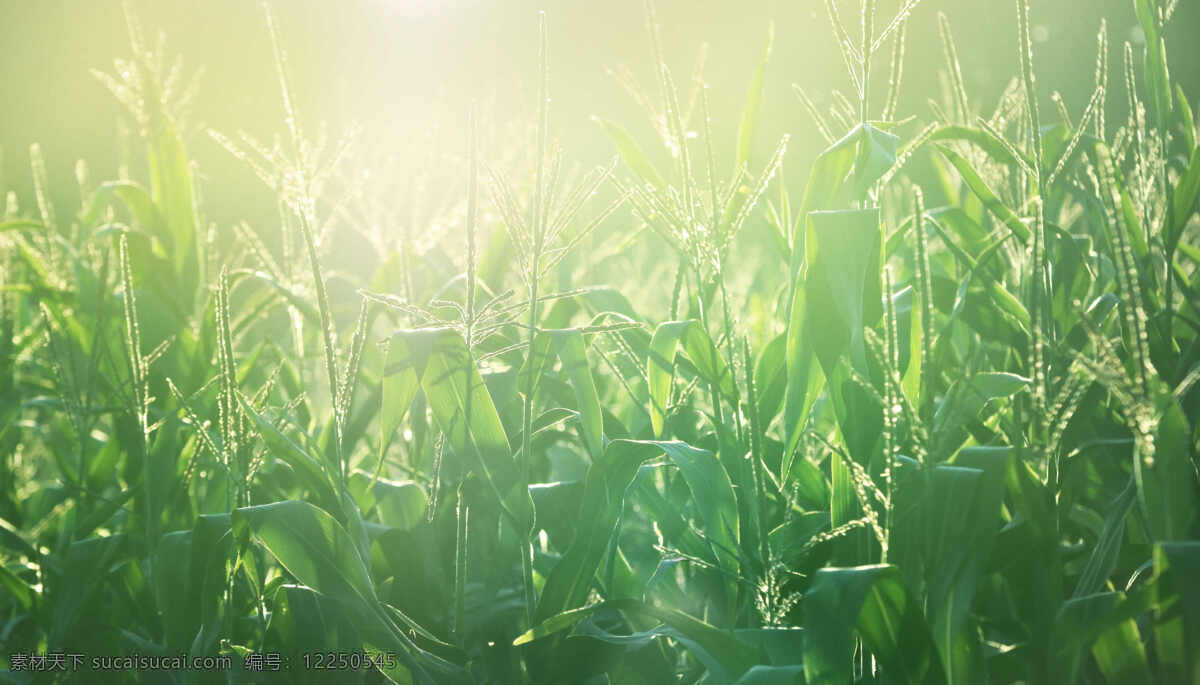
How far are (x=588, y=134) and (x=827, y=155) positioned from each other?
379 cm

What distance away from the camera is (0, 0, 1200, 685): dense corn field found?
1.91 ft

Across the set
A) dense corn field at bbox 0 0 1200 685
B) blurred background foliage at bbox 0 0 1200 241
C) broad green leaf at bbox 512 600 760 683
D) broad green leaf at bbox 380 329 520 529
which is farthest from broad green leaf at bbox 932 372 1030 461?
blurred background foliage at bbox 0 0 1200 241

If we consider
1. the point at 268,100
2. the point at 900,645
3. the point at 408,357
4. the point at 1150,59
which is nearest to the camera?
the point at 900,645

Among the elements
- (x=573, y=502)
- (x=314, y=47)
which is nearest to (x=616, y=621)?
(x=573, y=502)

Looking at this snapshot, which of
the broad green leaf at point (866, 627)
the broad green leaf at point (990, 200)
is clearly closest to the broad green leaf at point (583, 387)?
the broad green leaf at point (866, 627)

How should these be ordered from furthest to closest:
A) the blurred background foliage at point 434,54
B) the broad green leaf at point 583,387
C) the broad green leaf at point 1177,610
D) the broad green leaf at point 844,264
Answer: the blurred background foliage at point 434,54
the broad green leaf at point 583,387
the broad green leaf at point 844,264
the broad green leaf at point 1177,610

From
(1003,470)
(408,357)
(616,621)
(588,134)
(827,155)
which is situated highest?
(588,134)

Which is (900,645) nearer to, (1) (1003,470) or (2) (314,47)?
(1) (1003,470)

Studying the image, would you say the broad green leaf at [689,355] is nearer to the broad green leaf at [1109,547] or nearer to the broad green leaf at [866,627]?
the broad green leaf at [866,627]

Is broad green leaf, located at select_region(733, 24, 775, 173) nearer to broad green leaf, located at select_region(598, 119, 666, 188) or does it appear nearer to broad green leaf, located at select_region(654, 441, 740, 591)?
broad green leaf, located at select_region(598, 119, 666, 188)

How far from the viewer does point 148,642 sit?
895mm

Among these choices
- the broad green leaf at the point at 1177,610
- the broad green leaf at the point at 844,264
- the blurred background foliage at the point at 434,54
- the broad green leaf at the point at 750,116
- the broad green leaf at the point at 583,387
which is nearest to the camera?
the broad green leaf at the point at 1177,610

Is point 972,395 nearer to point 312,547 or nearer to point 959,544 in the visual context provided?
point 959,544

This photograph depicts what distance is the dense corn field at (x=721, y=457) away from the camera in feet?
1.91
